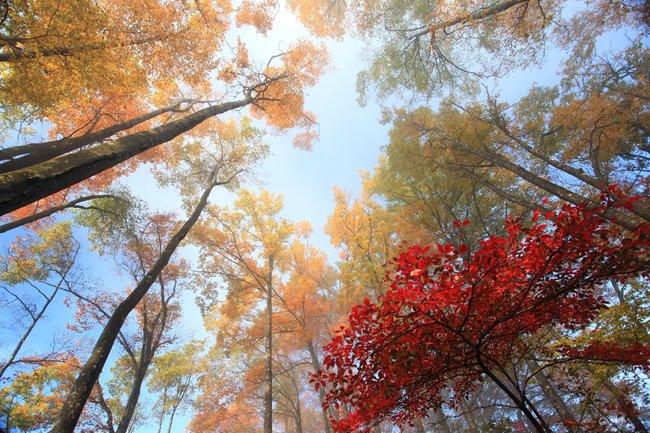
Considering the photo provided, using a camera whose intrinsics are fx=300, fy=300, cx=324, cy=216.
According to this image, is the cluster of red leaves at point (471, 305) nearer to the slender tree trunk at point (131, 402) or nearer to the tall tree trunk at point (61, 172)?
the tall tree trunk at point (61, 172)

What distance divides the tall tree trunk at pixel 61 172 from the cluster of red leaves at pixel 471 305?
2.82m

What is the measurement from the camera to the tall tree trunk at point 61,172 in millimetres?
2281

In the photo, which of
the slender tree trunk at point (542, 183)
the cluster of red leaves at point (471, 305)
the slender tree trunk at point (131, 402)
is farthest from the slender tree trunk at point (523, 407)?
the slender tree trunk at point (131, 402)

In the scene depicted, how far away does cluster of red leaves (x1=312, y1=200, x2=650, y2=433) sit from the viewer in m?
2.61

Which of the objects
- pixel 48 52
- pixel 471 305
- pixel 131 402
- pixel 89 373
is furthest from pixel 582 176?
pixel 131 402

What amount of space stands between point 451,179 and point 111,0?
959cm

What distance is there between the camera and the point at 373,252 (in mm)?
10586

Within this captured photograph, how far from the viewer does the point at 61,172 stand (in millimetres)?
2646

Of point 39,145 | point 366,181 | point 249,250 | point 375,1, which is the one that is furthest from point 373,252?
point 39,145

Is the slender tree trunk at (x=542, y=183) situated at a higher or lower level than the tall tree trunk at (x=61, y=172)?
higher

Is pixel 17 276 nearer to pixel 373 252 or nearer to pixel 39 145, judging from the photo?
pixel 39 145

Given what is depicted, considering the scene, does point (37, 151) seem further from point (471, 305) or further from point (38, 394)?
point (38, 394)

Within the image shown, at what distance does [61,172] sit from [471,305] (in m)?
3.88

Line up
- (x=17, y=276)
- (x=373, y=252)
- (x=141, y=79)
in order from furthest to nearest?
(x=17, y=276)
(x=373, y=252)
(x=141, y=79)
